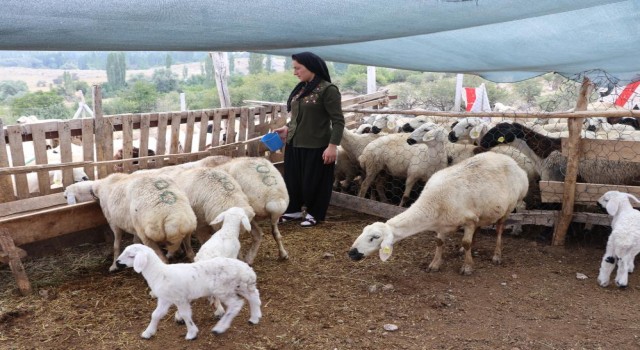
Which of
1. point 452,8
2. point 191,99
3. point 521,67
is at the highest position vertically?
point 452,8

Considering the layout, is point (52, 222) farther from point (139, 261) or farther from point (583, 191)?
point (583, 191)

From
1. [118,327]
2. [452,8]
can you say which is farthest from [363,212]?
[452,8]

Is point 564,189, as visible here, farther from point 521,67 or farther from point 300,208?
point 300,208

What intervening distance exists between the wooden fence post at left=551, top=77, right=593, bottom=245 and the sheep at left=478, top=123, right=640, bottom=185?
74 centimetres

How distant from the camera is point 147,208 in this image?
4.57m

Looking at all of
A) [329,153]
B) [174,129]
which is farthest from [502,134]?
[174,129]

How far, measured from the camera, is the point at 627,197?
4.90 meters

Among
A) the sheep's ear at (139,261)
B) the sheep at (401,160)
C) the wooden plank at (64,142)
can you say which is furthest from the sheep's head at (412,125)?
the sheep's ear at (139,261)

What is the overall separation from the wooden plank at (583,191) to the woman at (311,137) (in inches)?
96.8

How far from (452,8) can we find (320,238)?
3966mm

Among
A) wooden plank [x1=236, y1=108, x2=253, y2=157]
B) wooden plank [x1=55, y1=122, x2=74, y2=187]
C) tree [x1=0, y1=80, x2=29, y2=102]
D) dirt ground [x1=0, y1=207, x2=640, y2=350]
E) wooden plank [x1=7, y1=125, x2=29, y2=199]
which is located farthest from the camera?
tree [x1=0, y1=80, x2=29, y2=102]

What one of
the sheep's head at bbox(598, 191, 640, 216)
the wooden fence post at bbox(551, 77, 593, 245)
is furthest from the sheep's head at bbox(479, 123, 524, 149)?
the sheep's head at bbox(598, 191, 640, 216)

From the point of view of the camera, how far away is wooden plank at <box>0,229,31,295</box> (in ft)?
15.0

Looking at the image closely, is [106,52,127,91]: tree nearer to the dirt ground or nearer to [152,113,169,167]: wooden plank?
[152,113,169,167]: wooden plank
